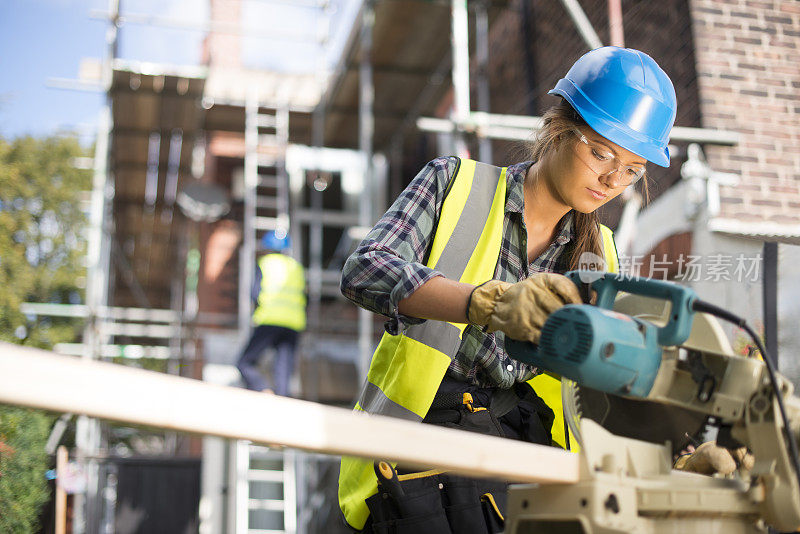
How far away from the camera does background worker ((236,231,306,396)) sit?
738 cm

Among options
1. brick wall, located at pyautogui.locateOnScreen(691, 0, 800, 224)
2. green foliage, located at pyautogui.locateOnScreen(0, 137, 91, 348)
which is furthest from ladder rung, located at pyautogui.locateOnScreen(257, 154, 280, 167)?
brick wall, located at pyautogui.locateOnScreen(691, 0, 800, 224)

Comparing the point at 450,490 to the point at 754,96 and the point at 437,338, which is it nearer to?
the point at 437,338

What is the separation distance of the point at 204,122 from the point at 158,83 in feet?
6.33

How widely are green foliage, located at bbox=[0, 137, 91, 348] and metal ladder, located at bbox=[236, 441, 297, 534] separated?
2129 mm

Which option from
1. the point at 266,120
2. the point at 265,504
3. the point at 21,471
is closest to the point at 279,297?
the point at 265,504

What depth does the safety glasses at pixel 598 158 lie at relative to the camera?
1964 millimetres

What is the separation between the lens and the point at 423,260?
198 centimetres

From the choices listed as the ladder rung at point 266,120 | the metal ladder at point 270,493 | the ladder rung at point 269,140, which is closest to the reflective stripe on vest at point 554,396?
the metal ladder at point 270,493

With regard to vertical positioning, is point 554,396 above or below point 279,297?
below

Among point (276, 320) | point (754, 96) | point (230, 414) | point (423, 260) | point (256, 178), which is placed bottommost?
point (230, 414)

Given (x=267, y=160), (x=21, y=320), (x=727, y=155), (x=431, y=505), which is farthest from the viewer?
(x=267, y=160)

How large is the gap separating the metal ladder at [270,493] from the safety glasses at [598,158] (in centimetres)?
564

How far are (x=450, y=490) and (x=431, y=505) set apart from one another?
0.06m

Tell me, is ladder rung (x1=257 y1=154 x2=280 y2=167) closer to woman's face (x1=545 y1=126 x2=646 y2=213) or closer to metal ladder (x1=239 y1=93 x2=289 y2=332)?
metal ladder (x1=239 y1=93 x2=289 y2=332)
